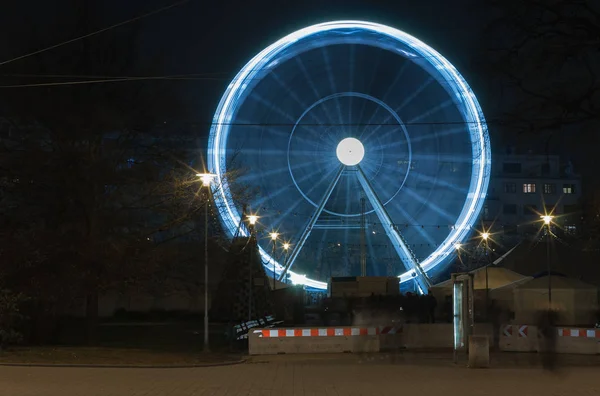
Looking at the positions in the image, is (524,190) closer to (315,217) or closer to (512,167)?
(512,167)

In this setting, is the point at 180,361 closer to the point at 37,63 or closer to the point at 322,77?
the point at 37,63

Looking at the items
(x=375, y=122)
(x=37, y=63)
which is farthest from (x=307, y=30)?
(x=37, y=63)

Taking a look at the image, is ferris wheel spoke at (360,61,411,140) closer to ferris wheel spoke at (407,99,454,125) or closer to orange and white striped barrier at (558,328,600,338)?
ferris wheel spoke at (407,99,454,125)

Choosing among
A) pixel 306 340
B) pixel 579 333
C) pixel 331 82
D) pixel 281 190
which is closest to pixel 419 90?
pixel 331 82

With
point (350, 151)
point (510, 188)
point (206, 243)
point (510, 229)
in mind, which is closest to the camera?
point (206, 243)

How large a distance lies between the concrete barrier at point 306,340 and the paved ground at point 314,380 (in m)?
2.28

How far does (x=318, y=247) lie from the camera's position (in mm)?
37531

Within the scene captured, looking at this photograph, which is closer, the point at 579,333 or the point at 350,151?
the point at 579,333

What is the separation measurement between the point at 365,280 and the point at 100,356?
18701 millimetres

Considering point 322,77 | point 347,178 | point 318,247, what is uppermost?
point 322,77

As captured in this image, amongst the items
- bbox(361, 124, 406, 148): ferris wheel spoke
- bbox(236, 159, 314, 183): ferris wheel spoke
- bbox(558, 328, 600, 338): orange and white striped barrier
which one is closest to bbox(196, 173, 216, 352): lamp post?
bbox(236, 159, 314, 183): ferris wheel spoke

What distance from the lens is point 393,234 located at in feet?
107

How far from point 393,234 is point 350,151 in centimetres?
462

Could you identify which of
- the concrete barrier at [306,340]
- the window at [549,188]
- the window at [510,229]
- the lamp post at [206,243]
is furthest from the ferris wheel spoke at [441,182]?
the window at [549,188]
